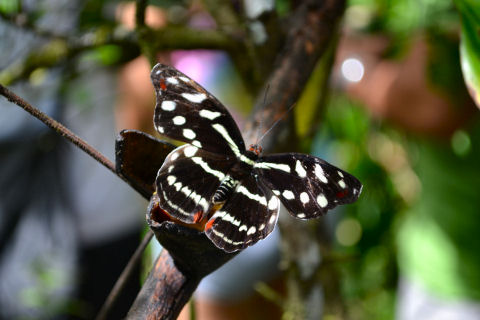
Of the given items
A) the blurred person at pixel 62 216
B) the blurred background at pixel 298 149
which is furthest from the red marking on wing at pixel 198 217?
the blurred person at pixel 62 216

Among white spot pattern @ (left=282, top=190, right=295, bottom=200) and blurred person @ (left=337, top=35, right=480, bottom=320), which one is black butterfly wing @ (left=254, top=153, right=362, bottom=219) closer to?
white spot pattern @ (left=282, top=190, right=295, bottom=200)

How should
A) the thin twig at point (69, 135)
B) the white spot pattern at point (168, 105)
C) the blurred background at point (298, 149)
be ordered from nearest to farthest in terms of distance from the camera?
the thin twig at point (69, 135) → the white spot pattern at point (168, 105) → the blurred background at point (298, 149)

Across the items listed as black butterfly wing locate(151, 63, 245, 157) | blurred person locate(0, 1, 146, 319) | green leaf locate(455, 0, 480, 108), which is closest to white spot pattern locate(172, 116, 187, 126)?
black butterfly wing locate(151, 63, 245, 157)

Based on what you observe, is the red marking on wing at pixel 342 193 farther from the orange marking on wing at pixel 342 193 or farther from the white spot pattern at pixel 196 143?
the white spot pattern at pixel 196 143

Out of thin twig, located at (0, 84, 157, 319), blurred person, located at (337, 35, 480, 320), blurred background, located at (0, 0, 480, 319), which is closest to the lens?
thin twig, located at (0, 84, 157, 319)

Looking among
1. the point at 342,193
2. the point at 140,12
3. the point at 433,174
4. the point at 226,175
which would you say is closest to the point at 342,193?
the point at 342,193

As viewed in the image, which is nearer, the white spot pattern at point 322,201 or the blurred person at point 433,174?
the white spot pattern at point 322,201

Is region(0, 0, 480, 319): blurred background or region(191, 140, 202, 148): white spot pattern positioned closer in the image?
region(191, 140, 202, 148): white spot pattern

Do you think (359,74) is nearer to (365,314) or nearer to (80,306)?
(365,314)
